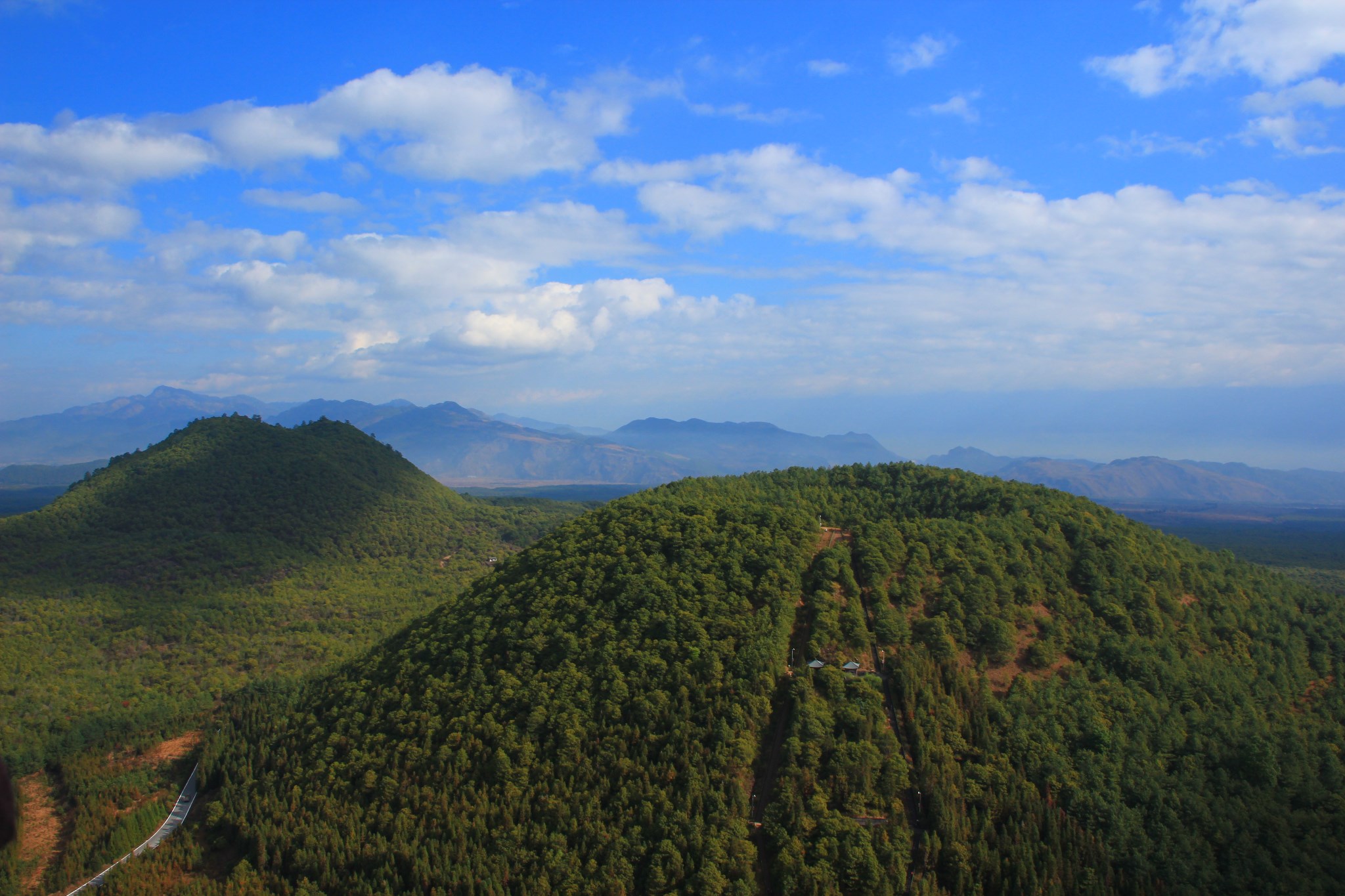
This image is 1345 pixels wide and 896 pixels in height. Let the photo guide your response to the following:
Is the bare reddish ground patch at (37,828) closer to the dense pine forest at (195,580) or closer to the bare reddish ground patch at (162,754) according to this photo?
the dense pine forest at (195,580)

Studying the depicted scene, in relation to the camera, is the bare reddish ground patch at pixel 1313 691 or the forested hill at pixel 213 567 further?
the forested hill at pixel 213 567

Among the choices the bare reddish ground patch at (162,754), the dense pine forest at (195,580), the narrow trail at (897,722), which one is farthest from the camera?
the dense pine forest at (195,580)

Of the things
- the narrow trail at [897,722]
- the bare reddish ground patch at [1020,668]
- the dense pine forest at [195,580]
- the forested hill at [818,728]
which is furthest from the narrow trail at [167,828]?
the bare reddish ground patch at [1020,668]

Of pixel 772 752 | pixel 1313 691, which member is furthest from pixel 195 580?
pixel 1313 691

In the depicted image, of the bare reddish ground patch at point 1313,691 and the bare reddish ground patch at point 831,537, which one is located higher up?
the bare reddish ground patch at point 831,537

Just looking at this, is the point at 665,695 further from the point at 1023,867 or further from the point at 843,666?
the point at 1023,867

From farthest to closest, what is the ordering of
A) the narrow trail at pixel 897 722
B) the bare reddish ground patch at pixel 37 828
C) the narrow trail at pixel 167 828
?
the bare reddish ground patch at pixel 37 828
the narrow trail at pixel 167 828
the narrow trail at pixel 897 722
